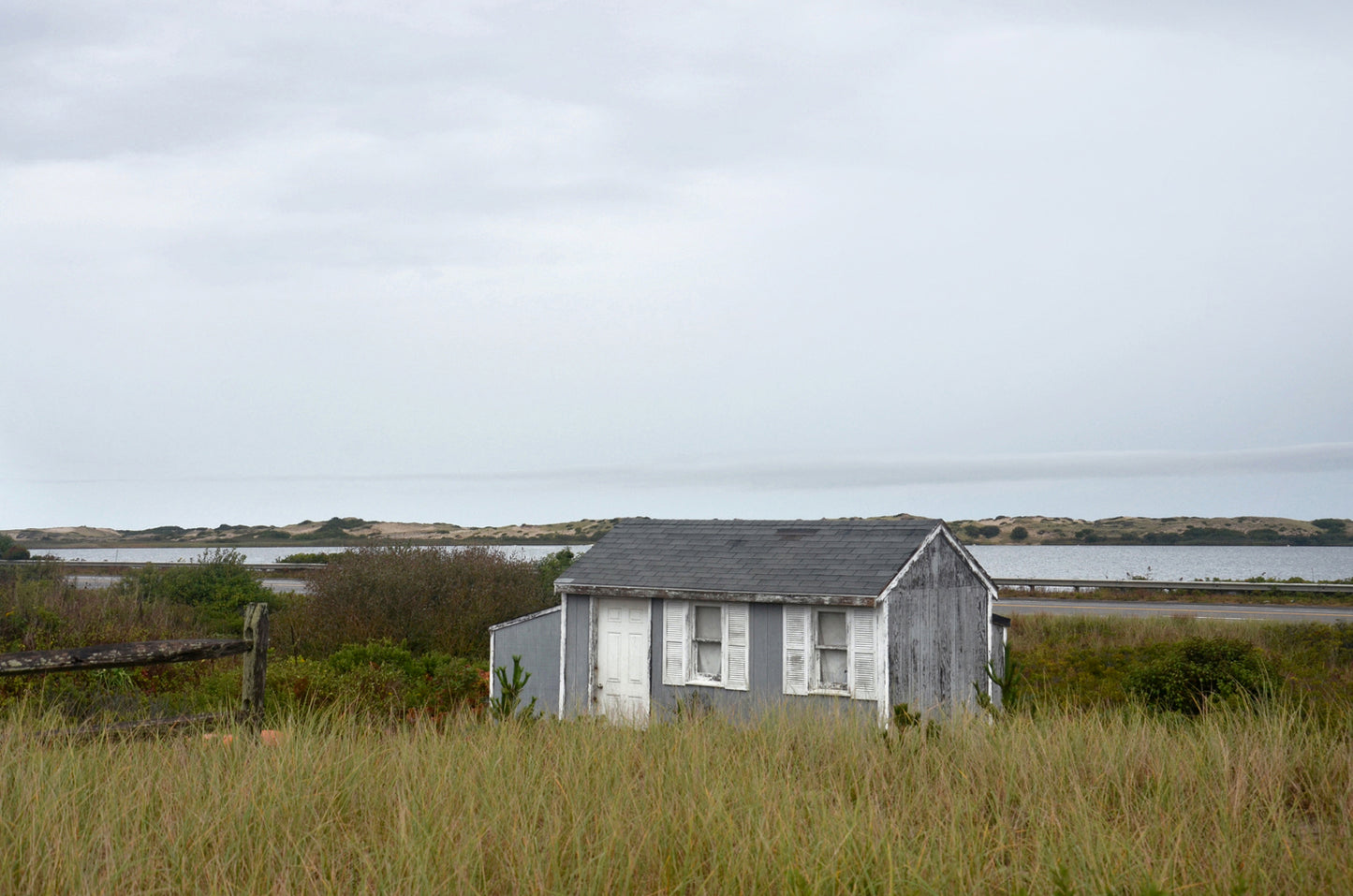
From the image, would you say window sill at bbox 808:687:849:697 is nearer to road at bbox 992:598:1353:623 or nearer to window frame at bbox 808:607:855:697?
window frame at bbox 808:607:855:697

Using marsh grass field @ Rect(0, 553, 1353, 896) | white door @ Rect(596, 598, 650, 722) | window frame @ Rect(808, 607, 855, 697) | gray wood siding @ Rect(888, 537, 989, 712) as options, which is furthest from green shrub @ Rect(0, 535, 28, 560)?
marsh grass field @ Rect(0, 553, 1353, 896)

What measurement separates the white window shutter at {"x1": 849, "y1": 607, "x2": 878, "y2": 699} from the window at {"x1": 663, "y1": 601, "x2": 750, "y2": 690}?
173 centimetres

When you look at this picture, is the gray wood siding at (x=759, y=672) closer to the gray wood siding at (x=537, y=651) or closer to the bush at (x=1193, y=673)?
the gray wood siding at (x=537, y=651)

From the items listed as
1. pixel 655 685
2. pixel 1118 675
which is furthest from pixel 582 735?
pixel 1118 675

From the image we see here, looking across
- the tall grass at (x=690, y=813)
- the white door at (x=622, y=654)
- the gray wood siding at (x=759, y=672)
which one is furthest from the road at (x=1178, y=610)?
the tall grass at (x=690, y=813)

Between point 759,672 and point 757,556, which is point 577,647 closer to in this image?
point 759,672

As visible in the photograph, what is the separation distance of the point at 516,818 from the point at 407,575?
18.6 meters

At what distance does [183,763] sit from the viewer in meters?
6.72

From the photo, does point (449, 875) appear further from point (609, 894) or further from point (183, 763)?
point (183, 763)

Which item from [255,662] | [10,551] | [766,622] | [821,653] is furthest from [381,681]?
[10,551]

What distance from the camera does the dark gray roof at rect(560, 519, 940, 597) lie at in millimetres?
14914

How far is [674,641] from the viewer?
15.9 metres

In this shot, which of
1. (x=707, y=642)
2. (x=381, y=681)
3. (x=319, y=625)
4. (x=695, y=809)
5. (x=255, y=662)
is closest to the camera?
(x=695, y=809)

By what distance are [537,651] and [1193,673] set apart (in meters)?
10.4
